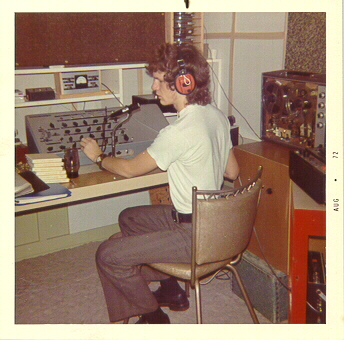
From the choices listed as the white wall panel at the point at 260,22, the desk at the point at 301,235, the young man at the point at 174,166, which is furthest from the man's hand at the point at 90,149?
the white wall panel at the point at 260,22

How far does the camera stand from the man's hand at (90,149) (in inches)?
81.3

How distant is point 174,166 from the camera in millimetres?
1873

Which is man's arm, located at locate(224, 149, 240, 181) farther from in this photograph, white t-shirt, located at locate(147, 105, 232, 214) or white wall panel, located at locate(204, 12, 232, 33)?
white wall panel, located at locate(204, 12, 232, 33)

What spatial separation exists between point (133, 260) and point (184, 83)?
0.76 m

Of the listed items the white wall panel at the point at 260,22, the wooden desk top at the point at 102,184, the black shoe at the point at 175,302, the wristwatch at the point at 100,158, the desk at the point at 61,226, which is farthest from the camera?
the desk at the point at 61,226

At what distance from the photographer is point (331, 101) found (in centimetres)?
157

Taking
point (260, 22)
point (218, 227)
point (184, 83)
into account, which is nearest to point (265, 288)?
point (218, 227)

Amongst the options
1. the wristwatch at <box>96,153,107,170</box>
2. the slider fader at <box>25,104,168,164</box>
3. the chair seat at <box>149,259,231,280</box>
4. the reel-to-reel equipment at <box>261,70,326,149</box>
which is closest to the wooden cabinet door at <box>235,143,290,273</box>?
the reel-to-reel equipment at <box>261,70,326,149</box>

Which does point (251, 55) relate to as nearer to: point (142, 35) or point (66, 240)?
point (142, 35)

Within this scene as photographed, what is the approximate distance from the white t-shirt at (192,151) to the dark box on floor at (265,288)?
1.79 ft

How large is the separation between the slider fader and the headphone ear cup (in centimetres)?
48

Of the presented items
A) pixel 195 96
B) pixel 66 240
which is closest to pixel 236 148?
pixel 195 96

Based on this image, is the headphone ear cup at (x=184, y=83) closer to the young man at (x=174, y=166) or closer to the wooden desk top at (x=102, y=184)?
the young man at (x=174, y=166)

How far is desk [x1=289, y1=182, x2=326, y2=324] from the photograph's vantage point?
5.36ft
